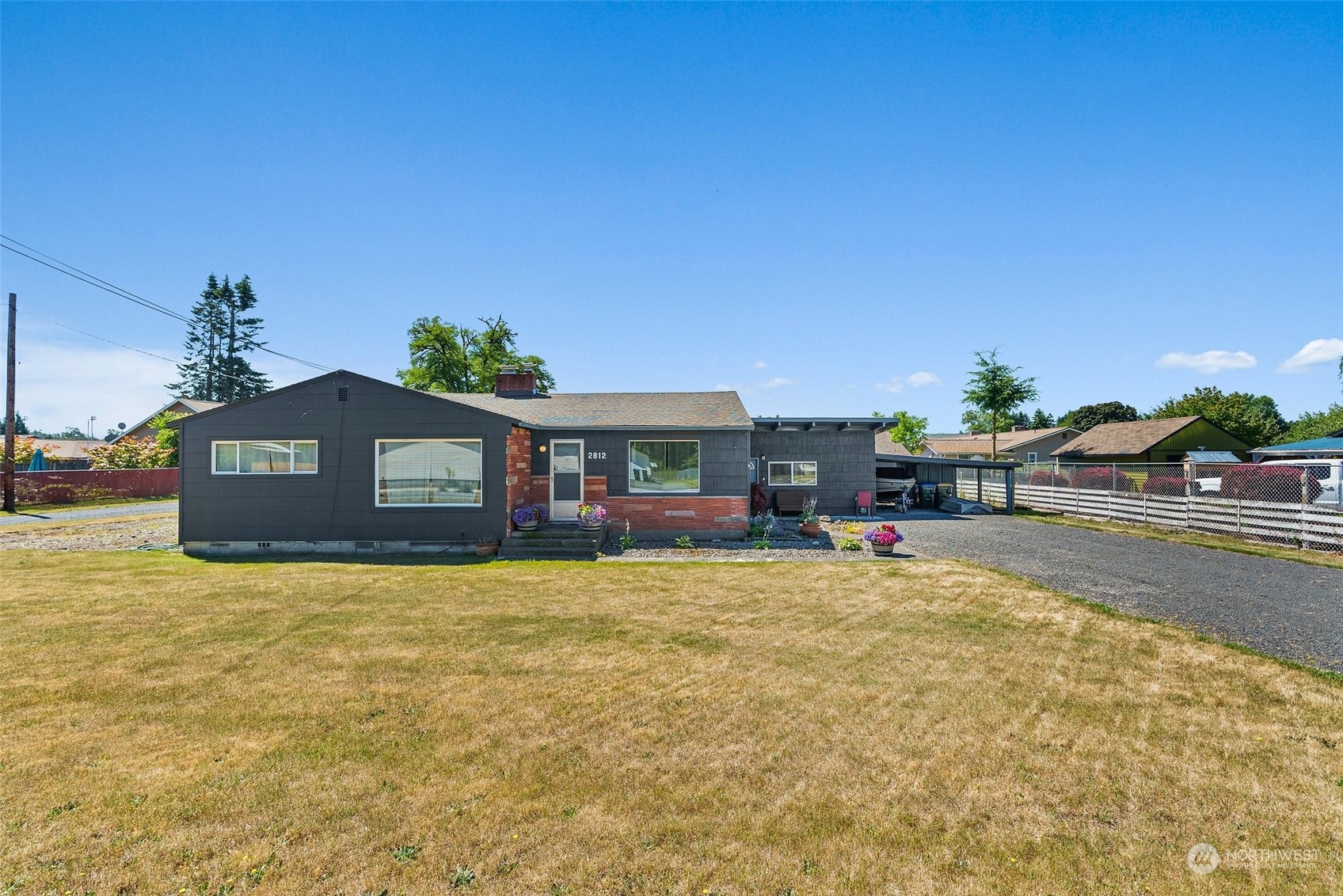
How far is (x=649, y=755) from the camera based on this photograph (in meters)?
3.84

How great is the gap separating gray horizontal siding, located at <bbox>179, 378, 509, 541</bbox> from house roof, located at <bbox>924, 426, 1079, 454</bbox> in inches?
1717

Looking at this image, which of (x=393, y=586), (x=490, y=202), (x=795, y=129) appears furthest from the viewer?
(x=490, y=202)

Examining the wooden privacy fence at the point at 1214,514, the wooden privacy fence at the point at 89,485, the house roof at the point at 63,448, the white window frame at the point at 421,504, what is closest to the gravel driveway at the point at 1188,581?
the wooden privacy fence at the point at 1214,514

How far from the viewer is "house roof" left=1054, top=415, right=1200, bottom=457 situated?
35406 mm

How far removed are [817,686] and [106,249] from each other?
81.5 ft

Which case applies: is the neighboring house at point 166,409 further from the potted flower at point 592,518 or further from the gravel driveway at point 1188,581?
the gravel driveway at point 1188,581

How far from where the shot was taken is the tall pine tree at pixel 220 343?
49.9 metres

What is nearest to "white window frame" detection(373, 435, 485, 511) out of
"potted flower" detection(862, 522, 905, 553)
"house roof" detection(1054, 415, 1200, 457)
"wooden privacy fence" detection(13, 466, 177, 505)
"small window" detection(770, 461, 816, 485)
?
"potted flower" detection(862, 522, 905, 553)

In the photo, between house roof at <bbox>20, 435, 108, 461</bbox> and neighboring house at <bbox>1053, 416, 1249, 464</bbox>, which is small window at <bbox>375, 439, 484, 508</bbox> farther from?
house roof at <bbox>20, 435, 108, 461</bbox>

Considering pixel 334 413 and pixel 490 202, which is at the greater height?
pixel 490 202

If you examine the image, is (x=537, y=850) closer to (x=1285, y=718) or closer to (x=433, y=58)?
(x=1285, y=718)

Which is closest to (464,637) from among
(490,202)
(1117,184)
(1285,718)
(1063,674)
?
(1063,674)

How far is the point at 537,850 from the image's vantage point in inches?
113

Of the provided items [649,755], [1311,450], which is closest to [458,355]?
[649,755]
